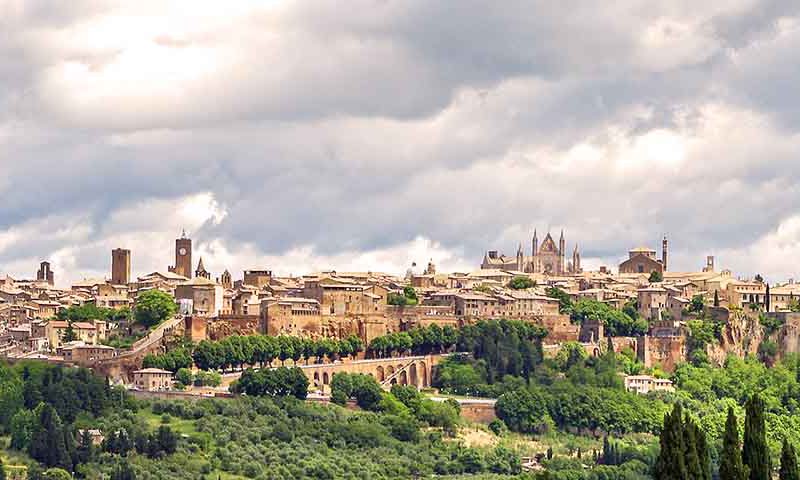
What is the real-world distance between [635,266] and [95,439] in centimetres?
5994

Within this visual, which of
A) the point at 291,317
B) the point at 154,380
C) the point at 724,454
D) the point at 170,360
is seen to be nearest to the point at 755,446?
the point at 724,454

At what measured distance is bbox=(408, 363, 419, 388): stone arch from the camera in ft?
319

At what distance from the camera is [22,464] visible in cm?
7888

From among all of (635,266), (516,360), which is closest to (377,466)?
(516,360)

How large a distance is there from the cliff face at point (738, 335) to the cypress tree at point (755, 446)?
54883 mm

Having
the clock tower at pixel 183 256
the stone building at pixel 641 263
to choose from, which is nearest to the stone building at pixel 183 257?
the clock tower at pixel 183 256

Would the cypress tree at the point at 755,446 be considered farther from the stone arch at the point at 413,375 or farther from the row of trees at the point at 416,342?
the row of trees at the point at 416,342

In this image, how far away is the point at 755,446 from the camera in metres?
50.6

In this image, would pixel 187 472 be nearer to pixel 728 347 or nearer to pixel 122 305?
pixel 122 305

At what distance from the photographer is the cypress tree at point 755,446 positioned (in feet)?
165

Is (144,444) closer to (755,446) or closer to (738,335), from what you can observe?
(755,446)

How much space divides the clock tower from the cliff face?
34.7 m

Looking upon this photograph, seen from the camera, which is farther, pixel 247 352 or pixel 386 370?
pixel 386 370

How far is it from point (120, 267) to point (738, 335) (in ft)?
119
